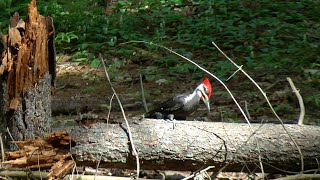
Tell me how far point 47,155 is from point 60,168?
0.13 metres

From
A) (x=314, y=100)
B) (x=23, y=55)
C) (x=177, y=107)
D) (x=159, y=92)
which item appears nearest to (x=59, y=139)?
(x=23, y=55)

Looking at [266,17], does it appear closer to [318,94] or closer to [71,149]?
[318,94]

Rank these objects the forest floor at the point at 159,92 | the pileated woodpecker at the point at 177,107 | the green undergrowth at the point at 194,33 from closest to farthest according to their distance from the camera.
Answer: the pileated woodpecker at the point at 177,107, the forest floor at the point at 159,92, the green undergrowth at the point at 194,33

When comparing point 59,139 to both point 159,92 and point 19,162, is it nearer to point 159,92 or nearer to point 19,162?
point 19,162

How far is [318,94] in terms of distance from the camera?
21.1 feet

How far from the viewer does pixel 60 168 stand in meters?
3.68

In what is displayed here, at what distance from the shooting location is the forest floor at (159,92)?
5.97 metres

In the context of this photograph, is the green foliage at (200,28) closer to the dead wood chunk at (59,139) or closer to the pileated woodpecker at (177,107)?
the pileated woodpecker at (177,107)

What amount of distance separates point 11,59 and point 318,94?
3.80 meters

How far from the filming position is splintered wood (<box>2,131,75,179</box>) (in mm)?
3684

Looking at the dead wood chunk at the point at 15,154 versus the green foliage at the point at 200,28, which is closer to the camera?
the dead wood chunk at the point at 15,154

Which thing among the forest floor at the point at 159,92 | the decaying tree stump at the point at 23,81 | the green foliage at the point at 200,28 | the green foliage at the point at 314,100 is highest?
the decaying tree stump at the point at 23,81

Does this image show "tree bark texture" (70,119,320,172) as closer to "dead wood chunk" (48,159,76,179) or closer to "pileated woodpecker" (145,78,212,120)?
"dead wood chunk" (48,159,76,179)

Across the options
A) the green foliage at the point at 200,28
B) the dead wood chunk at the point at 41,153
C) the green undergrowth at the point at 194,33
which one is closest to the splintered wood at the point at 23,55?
the dead wood chunk at the point at 41,153
